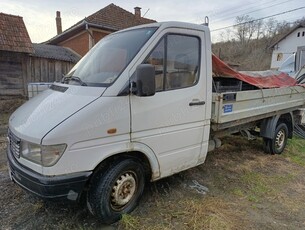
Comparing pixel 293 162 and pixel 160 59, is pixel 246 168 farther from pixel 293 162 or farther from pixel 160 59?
pixel 160 59

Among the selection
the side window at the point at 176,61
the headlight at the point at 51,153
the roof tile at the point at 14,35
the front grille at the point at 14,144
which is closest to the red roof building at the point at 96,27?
the roof tile at the point at 14,35

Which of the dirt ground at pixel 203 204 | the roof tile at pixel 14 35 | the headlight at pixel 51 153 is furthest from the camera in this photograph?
the roof tile at pixel 14 35

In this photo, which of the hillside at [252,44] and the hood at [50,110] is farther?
the hillside at [252,44]

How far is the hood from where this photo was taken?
262cm

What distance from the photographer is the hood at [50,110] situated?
2.62 m

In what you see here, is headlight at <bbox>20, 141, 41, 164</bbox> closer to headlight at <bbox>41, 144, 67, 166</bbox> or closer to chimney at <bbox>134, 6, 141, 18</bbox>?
headlight at <bbox>41, 144, 67, 166</bbox>

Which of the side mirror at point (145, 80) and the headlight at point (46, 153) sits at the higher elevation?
the side mirror at point (145, 80)

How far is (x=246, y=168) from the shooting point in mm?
5133

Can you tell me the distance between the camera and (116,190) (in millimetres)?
3100

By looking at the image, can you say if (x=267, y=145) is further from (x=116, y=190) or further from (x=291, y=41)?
(x=291, y=41)

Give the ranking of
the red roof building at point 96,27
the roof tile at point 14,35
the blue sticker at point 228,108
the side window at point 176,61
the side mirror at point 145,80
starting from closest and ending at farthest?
the side mirror at point 145,80, the side window at point 176,61, the blue sticker at point 228,108, the roof tile at point 14,35, the red roof building at point 96,27

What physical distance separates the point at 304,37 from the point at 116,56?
45025 millimetres

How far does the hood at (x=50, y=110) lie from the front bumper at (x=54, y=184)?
0.38 meters

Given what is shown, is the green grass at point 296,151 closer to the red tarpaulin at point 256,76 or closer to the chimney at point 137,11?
the red tarpaulin at point 256,76
